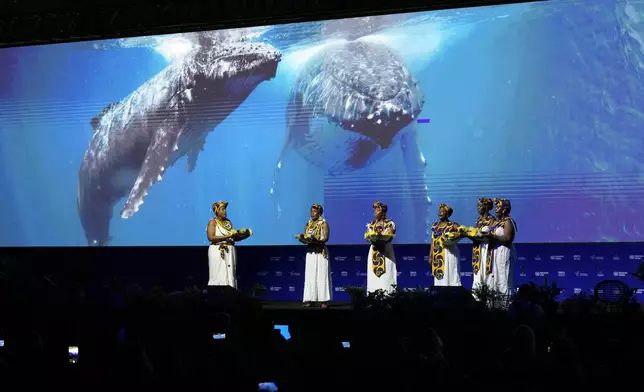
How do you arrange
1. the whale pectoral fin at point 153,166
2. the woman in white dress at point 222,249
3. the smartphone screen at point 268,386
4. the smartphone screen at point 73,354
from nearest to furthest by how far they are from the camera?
the smartphone screen at point 268,386, the smartphone screen at point 73,354, the woman in white dress at point 222,249, the whale pectoral fin at point 153,166

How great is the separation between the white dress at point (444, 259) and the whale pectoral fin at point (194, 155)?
359cm

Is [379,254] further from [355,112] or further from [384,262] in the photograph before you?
[355,112]

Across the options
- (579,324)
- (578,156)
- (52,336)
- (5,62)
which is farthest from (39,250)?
(579,324)

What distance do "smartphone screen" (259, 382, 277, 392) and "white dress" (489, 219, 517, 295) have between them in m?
6.24

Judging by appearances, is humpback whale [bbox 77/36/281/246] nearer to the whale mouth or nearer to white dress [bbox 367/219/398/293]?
the whale mouth

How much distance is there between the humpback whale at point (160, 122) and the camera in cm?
1138

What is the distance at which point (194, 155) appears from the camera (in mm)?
11523

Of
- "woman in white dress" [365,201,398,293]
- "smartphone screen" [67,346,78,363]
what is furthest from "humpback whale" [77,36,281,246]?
"smartphone screen" [67,346,78,363]

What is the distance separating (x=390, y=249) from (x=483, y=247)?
109 cm

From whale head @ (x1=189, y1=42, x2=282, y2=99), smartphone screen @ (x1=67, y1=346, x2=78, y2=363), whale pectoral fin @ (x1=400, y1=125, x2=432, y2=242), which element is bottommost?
smartphone screen @ (x1=67, y1=346, x2=78, y2=363)

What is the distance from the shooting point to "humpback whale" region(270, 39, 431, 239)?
1069 cm

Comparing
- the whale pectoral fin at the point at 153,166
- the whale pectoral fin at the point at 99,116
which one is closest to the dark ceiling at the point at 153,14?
the whale pectoral fin at the point at 99,116

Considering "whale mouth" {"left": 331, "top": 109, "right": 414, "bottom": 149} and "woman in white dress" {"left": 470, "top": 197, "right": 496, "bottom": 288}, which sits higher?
"whale mouth" {"left": 331, "top": 109, "right": 414, "bottom": 149}

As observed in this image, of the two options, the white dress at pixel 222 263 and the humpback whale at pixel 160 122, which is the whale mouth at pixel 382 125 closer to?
the humpback whale at pixel 160 122
